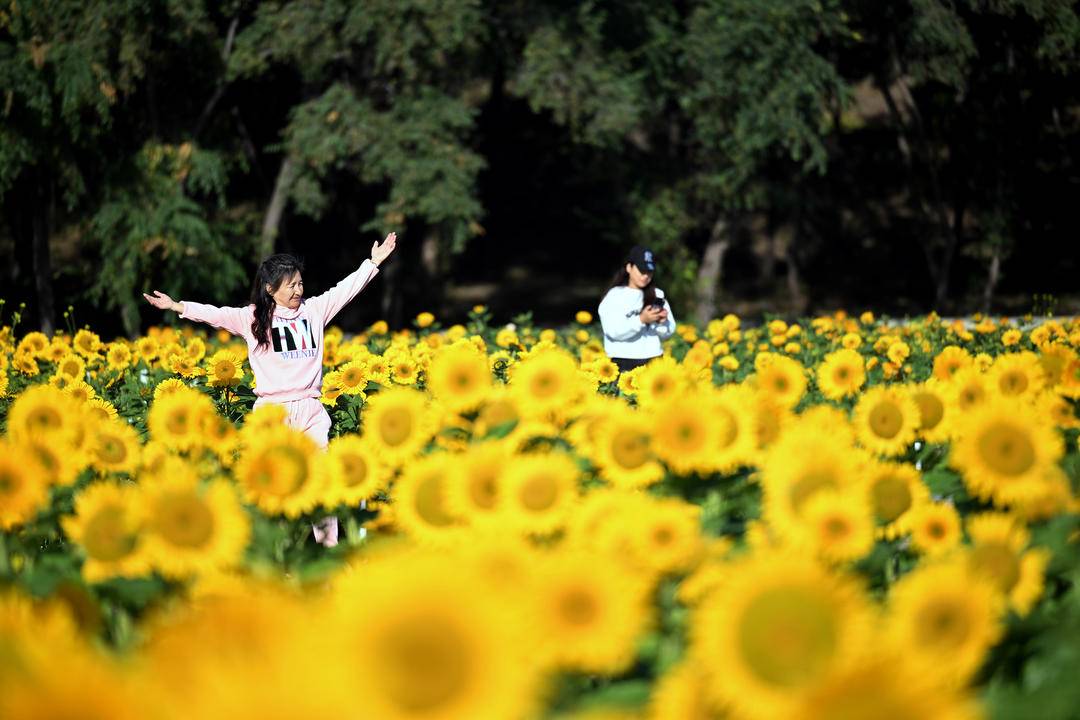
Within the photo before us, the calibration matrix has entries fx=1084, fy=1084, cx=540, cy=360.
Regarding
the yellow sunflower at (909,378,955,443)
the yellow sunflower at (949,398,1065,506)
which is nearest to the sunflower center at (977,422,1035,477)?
the yellow sunflower at (949,398,1065,506)

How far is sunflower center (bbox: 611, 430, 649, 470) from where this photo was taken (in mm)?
2303

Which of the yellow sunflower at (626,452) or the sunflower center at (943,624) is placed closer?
the sunflower center at (943,624)

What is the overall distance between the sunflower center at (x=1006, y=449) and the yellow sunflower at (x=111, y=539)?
169cm

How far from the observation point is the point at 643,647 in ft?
5.76

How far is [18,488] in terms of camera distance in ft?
7.27

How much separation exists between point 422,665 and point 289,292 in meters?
4.19

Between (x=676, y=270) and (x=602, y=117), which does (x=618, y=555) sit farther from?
(x=676, y=270)

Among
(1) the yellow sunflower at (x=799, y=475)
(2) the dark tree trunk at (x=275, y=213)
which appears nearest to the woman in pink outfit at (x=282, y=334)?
(1) the yellow sunflower at (x=799, y=475)

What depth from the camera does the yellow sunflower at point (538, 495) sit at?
6.69ft

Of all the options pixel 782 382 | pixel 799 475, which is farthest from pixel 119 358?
pixel 799 475

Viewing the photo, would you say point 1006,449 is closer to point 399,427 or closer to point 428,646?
point 399,427

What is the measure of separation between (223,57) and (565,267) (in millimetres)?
20462

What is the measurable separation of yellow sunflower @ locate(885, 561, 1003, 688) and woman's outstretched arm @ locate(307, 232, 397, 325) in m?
3.96

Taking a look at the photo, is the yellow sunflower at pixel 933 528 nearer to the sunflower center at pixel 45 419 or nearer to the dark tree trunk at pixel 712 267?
the sunflower center at pixel 45 419
